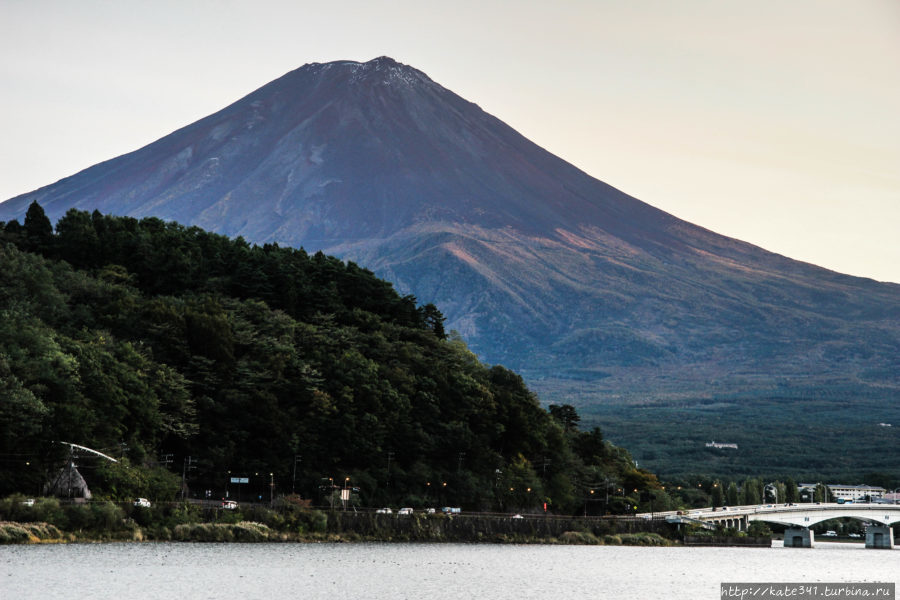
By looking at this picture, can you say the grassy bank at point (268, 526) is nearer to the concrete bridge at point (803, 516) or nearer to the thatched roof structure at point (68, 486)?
the thatched roof structure at point (68, 486)

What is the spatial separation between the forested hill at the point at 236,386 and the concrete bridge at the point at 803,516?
74.6 feet

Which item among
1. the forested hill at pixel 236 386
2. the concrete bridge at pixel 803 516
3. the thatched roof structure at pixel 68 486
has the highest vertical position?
the forested hill at pixel 236 386

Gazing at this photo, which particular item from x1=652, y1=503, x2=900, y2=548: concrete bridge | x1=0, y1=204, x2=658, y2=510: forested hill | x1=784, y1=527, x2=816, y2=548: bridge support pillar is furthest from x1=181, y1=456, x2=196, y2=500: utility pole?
x1=784, y1=527, x2=816, y2=548: bridge support pillar

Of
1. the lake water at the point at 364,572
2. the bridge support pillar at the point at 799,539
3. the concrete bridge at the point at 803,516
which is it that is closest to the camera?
the lake water at the point at 364,572

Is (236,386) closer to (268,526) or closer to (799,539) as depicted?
(268,526)

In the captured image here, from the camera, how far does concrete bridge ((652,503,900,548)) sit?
550ft

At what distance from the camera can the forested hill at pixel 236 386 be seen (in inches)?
3713

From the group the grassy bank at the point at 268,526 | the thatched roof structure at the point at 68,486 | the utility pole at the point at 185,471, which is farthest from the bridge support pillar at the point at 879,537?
the thatched roof structure at the point at 68,486

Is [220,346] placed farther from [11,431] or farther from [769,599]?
[769,599]

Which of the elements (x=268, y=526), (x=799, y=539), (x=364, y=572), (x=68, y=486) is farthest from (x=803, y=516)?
(x=68, y=486)

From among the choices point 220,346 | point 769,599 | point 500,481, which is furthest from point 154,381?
point 769,599

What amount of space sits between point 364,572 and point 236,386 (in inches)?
1483

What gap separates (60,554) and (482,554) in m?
35.8

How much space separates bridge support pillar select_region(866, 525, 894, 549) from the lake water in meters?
67.8
